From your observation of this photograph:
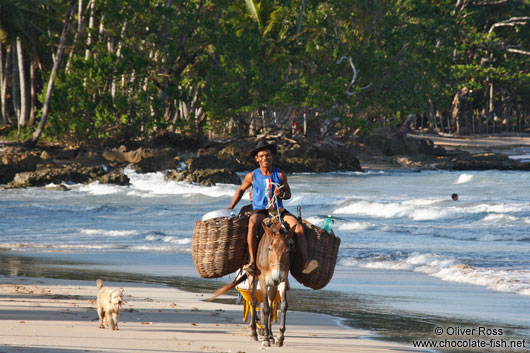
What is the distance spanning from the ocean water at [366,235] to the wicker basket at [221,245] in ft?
7.99

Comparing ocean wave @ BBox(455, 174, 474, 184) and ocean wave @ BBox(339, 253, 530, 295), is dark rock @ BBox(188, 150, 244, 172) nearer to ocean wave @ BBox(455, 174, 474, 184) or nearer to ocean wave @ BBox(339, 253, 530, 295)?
ocean wave @ BBox(455, 174, 474, 184)

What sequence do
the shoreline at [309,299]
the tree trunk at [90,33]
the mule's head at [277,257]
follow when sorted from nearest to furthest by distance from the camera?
the mule's head at [277,257] → the shoreline at [309,299] → the tree trunk at [90,33]

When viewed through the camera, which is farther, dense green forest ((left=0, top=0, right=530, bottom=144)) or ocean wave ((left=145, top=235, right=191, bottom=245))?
dense green forest ((left=0, top=0, right=530, bottom=144))

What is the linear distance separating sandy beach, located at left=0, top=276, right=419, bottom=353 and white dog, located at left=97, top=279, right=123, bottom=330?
0.29ft

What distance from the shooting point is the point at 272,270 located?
20.3 feet

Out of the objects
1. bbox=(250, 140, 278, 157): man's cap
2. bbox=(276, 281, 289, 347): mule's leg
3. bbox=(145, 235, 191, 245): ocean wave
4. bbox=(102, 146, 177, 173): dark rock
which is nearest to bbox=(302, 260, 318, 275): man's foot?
bbox=(276, 281, 289, 347): mule's leg

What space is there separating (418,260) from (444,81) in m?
49.1

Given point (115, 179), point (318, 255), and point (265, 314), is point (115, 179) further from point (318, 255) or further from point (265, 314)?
point (265, 314)

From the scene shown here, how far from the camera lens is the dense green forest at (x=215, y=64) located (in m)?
38.1

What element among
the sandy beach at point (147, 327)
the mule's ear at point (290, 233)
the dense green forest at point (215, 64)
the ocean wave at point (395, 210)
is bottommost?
the ocean wave at point (395, 210)

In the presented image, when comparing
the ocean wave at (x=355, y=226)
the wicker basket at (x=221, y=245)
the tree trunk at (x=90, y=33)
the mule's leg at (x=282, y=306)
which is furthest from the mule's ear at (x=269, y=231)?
the tree trunk at (x=90, y=33)

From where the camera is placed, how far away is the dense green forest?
125 ft

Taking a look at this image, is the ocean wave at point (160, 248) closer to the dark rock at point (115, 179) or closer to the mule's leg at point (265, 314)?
the mule's leg at point (265, 314)

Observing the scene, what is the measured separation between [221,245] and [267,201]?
576 millimetres
